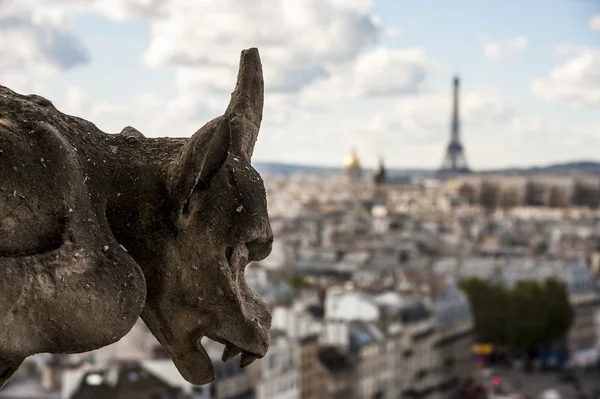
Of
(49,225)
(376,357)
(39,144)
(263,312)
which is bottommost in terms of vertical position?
(376,357)

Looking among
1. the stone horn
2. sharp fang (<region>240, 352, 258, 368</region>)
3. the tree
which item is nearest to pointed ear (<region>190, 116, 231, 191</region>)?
the stone horn

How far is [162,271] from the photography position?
3264 millimetres

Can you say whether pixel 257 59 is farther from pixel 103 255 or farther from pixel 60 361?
pixel 60 361

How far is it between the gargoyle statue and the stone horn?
0.04 meters

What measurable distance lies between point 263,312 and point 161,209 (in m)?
0.47

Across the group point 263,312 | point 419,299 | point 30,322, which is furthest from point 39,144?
point 419,299

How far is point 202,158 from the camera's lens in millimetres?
3125

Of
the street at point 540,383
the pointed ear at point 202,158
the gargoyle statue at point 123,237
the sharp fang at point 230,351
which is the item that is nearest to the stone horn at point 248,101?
the gargoyle statue at point 123,237

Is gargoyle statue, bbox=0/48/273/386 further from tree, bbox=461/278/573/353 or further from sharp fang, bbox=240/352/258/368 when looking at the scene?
tree, bbox=461/278/573/353

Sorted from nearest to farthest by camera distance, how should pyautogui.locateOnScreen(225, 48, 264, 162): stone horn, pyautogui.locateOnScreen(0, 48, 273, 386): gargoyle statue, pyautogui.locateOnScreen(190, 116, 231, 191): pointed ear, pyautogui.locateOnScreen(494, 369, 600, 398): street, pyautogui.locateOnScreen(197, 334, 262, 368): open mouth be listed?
pyautogui.locateOnScreen(0, 48, 273, 386): gargoyle statue
pyautogui.locateOnScreen(190, 116, 231, 191): pointed ear
pyautogui.locateOnScreen(197, 334, 262, 368): open mouth
pyautogui.locateOnScreen(225, 48, 264, 162): stone horn
pyautogui.locateOnScreen(494, 369, 600, 398): street

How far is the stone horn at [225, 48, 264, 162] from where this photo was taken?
3.61 metres

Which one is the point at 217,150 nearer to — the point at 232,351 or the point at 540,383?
the point at 232,351

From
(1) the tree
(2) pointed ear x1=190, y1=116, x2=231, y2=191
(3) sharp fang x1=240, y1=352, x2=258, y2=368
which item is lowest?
(1) the tree

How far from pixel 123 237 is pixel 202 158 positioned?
31cm
